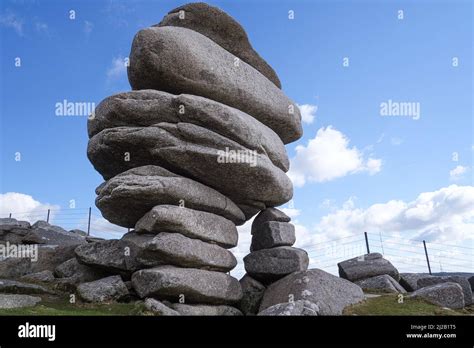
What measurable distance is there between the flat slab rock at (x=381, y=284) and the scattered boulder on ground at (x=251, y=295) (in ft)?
20.7

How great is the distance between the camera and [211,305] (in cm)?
1750

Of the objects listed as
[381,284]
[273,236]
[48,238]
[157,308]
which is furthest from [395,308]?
[48,238]

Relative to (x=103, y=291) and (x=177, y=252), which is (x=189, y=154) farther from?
(x=103, y=291)

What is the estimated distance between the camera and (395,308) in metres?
17.3

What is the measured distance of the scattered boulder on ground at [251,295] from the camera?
19.2m

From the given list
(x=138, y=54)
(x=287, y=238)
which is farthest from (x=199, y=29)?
(x=287, y=238)

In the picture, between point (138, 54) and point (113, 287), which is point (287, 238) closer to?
point (113, 287)

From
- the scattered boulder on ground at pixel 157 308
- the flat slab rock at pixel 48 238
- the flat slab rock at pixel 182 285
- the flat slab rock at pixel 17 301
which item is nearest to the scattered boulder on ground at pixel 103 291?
the flat slab rock at pixel 182 285

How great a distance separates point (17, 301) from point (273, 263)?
10.4 m

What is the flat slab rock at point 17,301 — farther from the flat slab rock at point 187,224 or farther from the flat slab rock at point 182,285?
the flat slab rock at point 187,224

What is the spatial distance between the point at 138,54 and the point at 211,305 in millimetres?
11128
